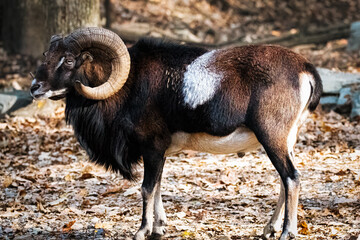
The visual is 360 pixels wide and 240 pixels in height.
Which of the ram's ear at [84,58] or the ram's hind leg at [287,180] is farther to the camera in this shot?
the ram's ear at [84,58]

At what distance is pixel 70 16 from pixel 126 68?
5473 mm

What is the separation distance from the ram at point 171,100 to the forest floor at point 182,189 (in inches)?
19.8

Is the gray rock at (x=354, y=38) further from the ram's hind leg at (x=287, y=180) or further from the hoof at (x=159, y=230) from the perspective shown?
the hoof at (x=159, y=230)

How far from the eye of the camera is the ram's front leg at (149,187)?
6.01 metres

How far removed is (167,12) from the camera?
1917 centimetres

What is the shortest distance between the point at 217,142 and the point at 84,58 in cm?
167

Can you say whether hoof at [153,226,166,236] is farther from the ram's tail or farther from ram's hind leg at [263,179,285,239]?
the ram's tail

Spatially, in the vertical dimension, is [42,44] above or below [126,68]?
below

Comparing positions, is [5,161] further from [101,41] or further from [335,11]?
[335,11]

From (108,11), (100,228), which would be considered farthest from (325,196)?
(108,11)

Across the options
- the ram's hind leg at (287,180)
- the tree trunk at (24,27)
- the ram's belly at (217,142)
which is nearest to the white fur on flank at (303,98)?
the ram's hind leg at (287,180)

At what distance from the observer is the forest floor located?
250 inches

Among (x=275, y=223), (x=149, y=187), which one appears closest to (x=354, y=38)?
(x=275, y=223)

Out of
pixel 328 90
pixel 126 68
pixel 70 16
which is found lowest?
pixel 328 90
